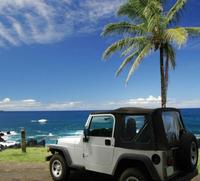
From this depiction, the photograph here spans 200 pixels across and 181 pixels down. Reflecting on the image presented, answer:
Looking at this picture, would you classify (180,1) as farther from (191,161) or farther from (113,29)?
(191,161)

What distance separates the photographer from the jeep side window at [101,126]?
8695 mm

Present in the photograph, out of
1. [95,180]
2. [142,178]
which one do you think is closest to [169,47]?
[95,180]

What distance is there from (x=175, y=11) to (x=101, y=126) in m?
11.4

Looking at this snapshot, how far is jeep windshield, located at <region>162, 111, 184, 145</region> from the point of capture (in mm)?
8266

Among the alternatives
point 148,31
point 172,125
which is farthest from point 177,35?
point 172,125

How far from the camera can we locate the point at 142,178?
782 cm

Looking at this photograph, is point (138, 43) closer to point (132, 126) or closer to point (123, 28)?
point (123, 28)

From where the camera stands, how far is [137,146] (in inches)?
316

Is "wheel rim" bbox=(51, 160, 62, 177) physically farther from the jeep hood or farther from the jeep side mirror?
the jeep side mirror

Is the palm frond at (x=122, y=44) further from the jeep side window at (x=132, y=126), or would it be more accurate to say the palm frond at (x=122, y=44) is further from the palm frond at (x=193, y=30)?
the jeep side window at (x=132, y=126)

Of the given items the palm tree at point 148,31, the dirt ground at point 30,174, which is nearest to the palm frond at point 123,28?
the palm tree at point 148,31

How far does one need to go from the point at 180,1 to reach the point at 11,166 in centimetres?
1191

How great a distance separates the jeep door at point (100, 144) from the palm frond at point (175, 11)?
10.6 metres

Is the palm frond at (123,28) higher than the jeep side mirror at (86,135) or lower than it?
higher
